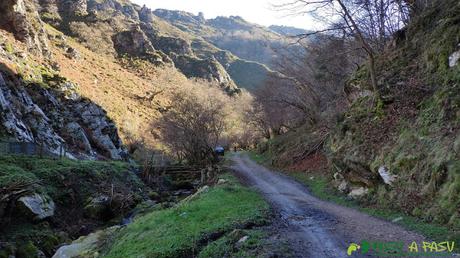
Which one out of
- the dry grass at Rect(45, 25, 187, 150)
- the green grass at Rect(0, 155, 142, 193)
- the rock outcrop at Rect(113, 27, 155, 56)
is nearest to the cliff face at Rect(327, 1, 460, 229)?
the green grass at Rect(0, 155, 142, 193)

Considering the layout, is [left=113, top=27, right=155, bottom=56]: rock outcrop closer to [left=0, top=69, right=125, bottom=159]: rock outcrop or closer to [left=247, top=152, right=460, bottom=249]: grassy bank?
[left=0, top=69, right=125, bottom=159]: rock outcrop

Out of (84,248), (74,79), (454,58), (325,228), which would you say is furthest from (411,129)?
(74,79)

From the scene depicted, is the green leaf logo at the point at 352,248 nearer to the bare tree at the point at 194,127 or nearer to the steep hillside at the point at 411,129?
the steep hillside at the point at 411,129

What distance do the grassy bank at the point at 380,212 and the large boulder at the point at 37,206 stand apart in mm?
12373

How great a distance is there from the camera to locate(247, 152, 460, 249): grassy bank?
8.43 meters

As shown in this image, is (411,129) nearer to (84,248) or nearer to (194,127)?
(84,248)

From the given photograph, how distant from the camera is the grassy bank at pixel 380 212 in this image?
8.43 meters

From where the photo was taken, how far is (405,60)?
1720 centimetres

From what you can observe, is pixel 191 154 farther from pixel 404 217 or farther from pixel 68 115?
pixel 404 217

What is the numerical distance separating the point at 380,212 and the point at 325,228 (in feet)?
10.2

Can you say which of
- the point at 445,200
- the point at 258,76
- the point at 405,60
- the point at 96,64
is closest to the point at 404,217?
the point at 445,200

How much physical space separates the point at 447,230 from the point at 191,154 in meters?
27.1

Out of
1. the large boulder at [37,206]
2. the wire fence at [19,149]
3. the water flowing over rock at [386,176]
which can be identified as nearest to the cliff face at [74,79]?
the wire fence at [19,149]

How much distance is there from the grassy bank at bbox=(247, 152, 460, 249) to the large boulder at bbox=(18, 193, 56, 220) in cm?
1237
